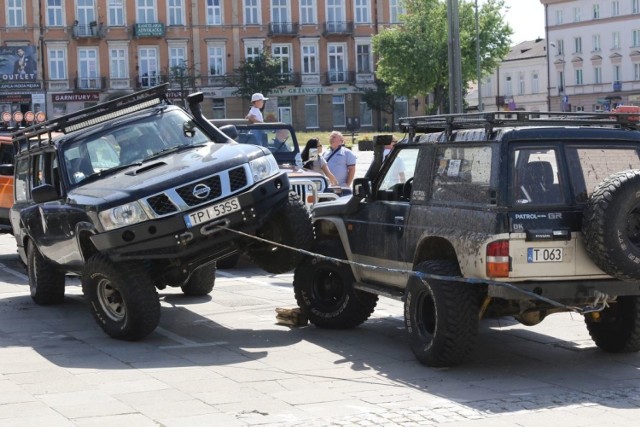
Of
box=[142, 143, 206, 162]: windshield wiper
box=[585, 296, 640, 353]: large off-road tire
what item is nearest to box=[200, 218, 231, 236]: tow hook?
box=[142, 143, 206, 162]: windshield wiper

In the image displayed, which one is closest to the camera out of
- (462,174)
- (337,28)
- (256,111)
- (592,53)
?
(462,174)

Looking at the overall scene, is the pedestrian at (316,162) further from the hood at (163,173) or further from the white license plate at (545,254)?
the white license plate at (545,254)

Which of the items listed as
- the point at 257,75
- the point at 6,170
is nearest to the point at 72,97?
the point at 257,75

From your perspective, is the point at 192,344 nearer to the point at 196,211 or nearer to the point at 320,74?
the point at 196,211

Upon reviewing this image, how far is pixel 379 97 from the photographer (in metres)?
89.3

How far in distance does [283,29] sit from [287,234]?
256 feet

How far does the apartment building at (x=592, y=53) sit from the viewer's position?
4434 inches

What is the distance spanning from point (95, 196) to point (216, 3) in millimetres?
76863

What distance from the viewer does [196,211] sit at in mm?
10797

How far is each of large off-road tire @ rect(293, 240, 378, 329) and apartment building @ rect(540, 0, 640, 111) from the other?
9949 centimetres

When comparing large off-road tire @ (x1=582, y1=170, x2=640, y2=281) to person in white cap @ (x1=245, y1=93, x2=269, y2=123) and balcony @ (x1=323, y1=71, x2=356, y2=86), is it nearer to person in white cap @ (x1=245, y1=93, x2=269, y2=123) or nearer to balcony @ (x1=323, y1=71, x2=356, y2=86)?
person in white cap @ (x1=245, y1=93, x2=269, y2=123)

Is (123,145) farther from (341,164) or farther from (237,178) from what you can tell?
(341,164)

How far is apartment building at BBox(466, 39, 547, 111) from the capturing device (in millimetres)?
126188

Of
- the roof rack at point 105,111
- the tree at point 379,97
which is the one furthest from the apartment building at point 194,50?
the roof rack at point 105,111
